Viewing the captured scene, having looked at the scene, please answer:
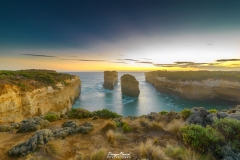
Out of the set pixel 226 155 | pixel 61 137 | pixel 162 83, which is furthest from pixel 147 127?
pixel 162 83

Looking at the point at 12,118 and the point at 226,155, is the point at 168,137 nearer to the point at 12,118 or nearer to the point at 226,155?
the point at 226,155

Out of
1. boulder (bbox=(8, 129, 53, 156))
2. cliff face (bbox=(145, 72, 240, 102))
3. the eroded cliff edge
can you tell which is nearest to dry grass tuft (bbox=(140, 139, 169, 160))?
boulder (bbox=(8, 129, 53, 156))

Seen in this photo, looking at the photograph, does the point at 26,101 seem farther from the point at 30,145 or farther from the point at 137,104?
the point at 137,104

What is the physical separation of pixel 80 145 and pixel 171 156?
3.41 meters

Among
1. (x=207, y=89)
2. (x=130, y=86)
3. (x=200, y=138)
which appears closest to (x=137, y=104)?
(x=130, y=86)

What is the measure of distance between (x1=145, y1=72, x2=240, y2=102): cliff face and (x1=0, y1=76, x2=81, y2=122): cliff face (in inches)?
1379

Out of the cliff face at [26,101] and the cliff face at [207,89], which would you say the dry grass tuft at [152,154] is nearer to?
the cliff face at [26,101]

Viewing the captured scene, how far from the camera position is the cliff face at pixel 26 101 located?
36.1 ft

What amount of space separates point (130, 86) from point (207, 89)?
21.8 metres

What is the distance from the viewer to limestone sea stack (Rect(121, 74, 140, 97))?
37906 mm

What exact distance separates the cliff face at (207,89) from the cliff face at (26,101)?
35.0 meters

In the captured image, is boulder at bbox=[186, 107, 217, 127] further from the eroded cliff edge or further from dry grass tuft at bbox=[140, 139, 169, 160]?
the eroded cliff edge

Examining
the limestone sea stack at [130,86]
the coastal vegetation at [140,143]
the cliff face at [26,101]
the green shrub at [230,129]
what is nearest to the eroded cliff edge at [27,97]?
the cliff face at [26,101]

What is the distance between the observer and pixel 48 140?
4.89 meters
